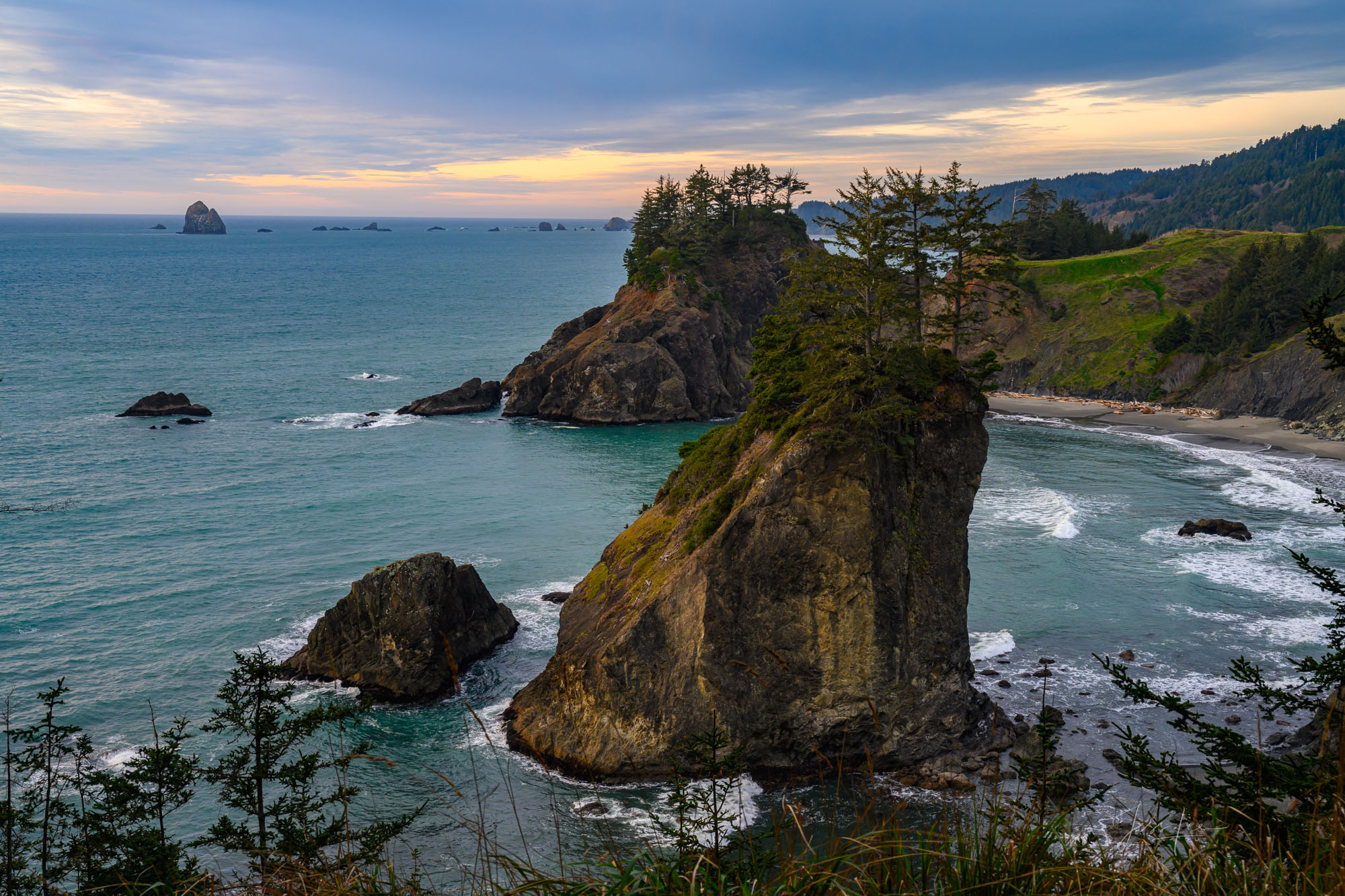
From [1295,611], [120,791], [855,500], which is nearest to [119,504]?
[120,791]

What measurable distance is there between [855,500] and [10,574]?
46127 mm

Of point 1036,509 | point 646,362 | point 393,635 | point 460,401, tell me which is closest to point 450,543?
point 393,635

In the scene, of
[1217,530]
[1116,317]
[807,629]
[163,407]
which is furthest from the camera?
[1116,317]

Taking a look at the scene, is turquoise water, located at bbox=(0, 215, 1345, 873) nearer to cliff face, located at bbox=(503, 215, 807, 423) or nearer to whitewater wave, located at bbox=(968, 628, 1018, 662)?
whitewater wave, located at bbox=(968, 628, 1018, 662)

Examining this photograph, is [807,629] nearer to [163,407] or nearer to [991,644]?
[991,644]

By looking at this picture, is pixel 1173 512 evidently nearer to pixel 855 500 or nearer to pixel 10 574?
pixel 855 500

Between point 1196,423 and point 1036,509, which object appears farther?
point 1196,423

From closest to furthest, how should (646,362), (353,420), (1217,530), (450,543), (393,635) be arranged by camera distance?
1. (393,635)
2. (450,543)
3. (1217,530)
4. (353,420)
5. (646,362)

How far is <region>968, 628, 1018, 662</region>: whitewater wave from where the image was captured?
3866cm

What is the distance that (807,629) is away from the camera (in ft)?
95.7

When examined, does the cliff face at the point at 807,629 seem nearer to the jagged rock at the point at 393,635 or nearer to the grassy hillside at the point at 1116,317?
the jagged rock at the point at 393,635

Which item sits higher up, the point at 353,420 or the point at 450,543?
the point at 353,420

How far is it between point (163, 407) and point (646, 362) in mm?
48091

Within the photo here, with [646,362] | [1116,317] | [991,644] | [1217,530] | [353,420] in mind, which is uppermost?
[1116,317]
